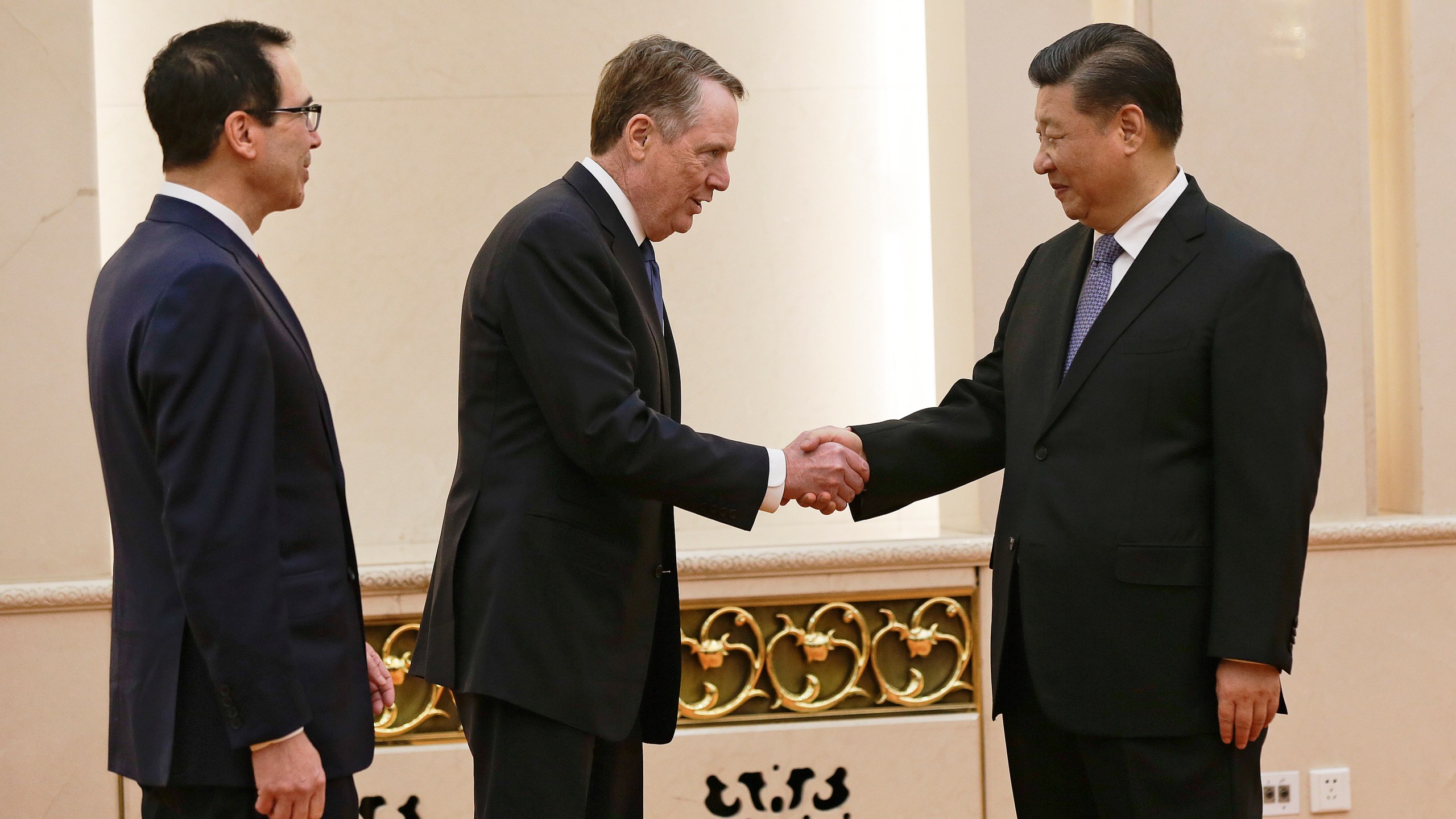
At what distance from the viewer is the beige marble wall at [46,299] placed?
2963mm

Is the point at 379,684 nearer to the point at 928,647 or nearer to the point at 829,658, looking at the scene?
the point at 829,658

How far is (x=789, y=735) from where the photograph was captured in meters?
3.05

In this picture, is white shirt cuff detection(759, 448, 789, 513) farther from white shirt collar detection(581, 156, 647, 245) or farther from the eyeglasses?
the eyeglasses

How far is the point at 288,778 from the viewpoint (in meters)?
1.41

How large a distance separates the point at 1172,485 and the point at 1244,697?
0.32 metres

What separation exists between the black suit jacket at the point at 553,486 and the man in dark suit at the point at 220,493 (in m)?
0.24

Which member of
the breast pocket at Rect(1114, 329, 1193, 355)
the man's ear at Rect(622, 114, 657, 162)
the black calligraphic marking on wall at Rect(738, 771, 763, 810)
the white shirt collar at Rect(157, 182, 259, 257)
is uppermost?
the man's ear at Rect(622, 114, 657, 162)

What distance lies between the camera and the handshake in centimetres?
220

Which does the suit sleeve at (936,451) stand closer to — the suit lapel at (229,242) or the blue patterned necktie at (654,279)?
the blue patterned necktie at (654,279)


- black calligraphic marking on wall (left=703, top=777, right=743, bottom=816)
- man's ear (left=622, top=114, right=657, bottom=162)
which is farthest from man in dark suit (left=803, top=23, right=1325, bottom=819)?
black calligraphic marking on wall (left=703, top=777, right=743, bottom=816)

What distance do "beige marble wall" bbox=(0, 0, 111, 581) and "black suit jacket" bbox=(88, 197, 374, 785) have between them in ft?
5.59

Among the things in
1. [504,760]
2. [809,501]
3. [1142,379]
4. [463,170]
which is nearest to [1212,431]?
[1142,379]

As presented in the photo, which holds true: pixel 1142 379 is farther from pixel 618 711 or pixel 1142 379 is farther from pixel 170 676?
pixel 170 676

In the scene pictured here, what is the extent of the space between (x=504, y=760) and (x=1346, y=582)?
2.38 m
